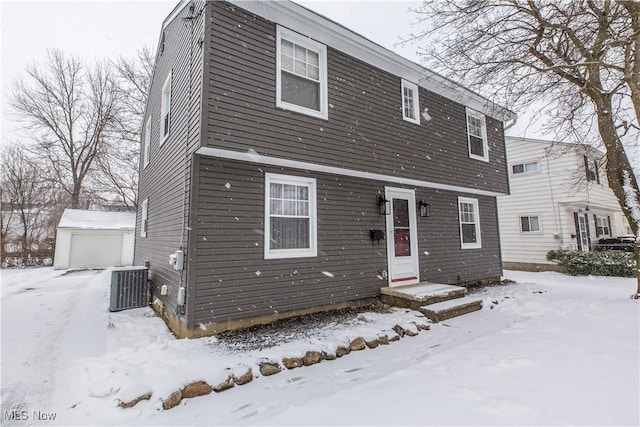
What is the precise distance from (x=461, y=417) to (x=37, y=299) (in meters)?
10.3

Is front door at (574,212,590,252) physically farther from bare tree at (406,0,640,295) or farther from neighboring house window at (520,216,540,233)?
bare tree at (406,0,640,295)

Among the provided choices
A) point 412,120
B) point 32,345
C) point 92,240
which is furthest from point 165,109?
point 92,240

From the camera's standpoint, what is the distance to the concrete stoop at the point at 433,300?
5512mm

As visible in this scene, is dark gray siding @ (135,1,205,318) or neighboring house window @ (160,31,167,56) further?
neighboring house window @ (160,31,167,56)

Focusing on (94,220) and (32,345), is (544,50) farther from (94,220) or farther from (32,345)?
(94,220)

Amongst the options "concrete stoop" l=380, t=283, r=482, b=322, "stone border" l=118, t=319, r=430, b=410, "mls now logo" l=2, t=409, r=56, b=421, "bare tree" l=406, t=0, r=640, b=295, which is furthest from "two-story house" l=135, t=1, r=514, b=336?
"mls now logo" l=2, t=409, r=56, b=421

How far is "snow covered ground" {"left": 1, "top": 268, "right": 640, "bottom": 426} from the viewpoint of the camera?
2.65 meters

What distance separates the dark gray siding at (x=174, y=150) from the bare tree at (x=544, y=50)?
14.6 ft

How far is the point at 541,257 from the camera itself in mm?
12727

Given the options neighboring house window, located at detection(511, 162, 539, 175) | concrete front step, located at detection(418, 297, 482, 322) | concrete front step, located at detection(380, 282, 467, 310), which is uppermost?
neighboring house window, located at detection(511, 162, 539, 175)

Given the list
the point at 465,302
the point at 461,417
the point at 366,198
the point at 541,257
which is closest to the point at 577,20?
the point at 366,198

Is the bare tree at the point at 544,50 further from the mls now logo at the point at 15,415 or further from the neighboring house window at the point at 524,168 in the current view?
the mls now logo at the point at 15,415

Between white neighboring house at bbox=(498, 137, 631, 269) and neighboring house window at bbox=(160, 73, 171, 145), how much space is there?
13152mm

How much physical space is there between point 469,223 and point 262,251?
6.97 m
